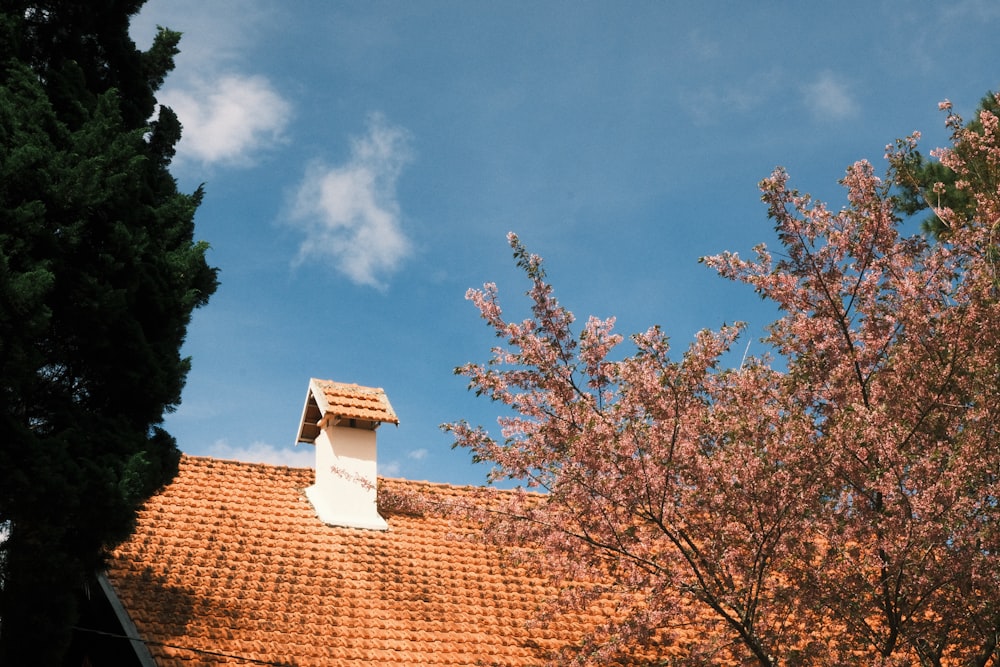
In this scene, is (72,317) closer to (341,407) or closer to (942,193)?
(341,407)

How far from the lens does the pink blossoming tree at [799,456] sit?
23.4ft

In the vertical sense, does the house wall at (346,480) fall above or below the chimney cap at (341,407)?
below

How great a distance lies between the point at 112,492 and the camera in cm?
765

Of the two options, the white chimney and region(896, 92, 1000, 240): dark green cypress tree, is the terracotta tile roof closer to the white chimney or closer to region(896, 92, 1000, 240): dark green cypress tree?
the white chimney

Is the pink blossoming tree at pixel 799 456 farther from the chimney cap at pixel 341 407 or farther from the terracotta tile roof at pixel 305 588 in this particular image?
the chimney cap at pixel 341 407

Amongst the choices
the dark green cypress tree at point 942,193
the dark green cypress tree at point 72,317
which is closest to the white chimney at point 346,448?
the dark green cypress tree at point 72,317

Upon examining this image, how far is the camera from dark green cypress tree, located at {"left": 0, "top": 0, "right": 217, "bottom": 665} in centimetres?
743

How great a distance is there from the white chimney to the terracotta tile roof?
26cm

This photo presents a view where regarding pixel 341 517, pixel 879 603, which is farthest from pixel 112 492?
pixel 879 603

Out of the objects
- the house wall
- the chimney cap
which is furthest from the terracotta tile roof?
the chimney cap

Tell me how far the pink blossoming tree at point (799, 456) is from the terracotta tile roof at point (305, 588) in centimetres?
172

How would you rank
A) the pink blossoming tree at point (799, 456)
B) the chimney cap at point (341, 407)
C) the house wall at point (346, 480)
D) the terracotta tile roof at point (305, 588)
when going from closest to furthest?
the pink blossoming tree at point (799, 456)
the terracotta tile roof at point (305, 588)
the house wall at point (346, 480)
the chimney cap at point (341, 407)

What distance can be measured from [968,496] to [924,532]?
22.6 inches

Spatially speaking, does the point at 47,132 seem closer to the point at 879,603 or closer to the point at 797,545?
the point at 797,545
